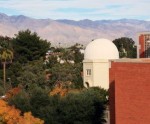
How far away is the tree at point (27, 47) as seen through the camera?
69625 mm

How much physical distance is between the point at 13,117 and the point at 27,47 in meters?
37.2

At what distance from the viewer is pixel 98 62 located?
177 feet

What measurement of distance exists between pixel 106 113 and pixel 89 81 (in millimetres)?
19191

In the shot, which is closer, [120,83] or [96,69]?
[120,83]

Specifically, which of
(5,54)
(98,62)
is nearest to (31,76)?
(5,54)

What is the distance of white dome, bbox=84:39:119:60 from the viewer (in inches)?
2130

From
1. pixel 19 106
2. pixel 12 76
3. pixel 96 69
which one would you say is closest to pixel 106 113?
pixel 19 106

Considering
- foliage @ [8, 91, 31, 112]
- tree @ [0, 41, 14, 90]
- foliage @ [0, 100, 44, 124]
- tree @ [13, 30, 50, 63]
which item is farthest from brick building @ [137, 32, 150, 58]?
tree @ [13, 30, 50, 63]

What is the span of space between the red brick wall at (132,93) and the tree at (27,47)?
44806 millimetres

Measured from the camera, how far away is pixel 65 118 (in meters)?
33.6

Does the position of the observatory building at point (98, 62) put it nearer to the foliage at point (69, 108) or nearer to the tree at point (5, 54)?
the tree at point (5, 54)

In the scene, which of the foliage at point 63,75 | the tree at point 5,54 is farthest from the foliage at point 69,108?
the tree at point 5,54

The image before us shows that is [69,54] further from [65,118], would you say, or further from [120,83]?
[120,83]

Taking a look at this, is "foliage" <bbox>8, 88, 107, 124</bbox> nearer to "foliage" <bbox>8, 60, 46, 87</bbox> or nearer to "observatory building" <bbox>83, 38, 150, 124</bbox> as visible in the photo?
"observatory building" <bbox>83, 38, 150, 124</bbox>
